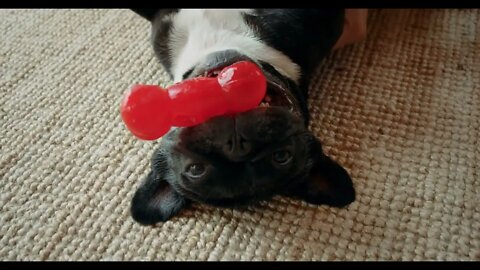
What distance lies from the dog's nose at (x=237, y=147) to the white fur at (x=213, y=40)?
0.93 feet

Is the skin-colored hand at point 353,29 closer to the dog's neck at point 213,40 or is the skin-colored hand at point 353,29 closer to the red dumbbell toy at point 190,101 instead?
the dog's neck at point 213,40

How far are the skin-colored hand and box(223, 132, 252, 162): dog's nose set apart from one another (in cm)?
56

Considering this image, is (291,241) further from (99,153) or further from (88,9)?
(88,9)

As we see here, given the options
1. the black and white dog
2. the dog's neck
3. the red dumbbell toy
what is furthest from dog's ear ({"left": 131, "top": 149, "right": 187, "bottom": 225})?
the dog's neck

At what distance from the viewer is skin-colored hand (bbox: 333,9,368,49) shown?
4.06ft

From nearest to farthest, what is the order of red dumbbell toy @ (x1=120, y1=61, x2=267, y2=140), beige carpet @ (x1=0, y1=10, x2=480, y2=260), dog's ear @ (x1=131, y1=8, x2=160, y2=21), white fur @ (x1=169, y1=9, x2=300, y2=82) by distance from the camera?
red dumbbell toy @ (x1=120, y1=61, x2=267, y2=140)
beige carpet @ (x1=0, y1=10, x2=480, y2=260)
white fur @ (x1=169, y1=9, x2=300, y2=82)
dog's ear @ (x1=131, y1=8, x2=160, y2=21)

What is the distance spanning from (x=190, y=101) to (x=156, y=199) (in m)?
0.24

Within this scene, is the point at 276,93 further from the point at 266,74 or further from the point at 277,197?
the point at 277,197

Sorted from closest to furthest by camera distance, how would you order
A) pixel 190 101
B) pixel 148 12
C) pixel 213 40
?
1. pixel 190 101
2. pixel 213 40
3. pixel 148 12

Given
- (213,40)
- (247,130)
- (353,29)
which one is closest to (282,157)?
(247,130)

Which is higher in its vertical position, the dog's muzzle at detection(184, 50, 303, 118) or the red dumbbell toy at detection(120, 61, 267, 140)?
the red dumbbell toy at detection(120, 61, 267, 140)

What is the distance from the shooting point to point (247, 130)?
78cm

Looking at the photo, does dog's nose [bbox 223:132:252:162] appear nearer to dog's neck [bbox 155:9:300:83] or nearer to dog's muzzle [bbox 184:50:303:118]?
dog's muzzle [bbox 184:50:303:118]

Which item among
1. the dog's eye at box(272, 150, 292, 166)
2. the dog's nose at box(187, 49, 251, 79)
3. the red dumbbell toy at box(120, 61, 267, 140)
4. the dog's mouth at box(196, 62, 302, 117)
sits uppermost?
the red dumbbell toy at box(120, 61, 267, 140)
